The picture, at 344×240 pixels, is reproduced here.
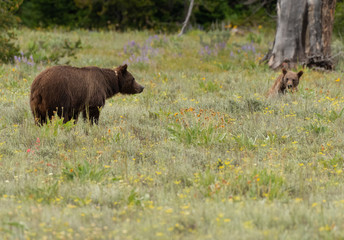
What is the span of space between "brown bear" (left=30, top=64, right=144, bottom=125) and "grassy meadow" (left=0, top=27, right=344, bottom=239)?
27 cm

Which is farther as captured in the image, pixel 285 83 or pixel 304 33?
pixel 304 33

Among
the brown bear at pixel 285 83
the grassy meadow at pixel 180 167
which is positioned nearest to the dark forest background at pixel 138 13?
the grassy meadow at pixel 180 167

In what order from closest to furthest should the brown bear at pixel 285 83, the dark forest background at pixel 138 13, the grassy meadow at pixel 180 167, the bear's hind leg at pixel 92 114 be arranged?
1. the grassy meadow at pixel 180 167
2. the bear's hind leg at pixel 92 114
3. the brown bear at pixel 285 83
4. the dark forest background at pixel 138 13

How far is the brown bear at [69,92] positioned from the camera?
6598mm

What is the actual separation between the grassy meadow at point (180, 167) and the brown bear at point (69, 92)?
27 cm

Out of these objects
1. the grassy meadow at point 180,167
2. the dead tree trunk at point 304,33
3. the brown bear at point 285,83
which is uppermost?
the dead tree trunk at point 304,33

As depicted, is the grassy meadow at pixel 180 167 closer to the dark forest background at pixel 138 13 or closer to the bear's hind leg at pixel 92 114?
the bear's hind leg at pixel 92 114

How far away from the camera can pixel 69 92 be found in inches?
267

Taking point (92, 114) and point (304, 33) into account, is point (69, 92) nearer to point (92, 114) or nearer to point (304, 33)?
point (92, 114)

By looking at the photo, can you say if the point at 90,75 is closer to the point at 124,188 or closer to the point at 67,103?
the point at 67,103

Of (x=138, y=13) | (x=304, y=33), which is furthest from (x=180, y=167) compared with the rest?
(x=138, y=13)

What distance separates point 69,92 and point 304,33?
845 centimetres

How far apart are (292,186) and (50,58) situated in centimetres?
971

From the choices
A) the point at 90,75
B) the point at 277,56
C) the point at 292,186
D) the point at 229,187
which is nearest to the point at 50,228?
the point at 229,187
